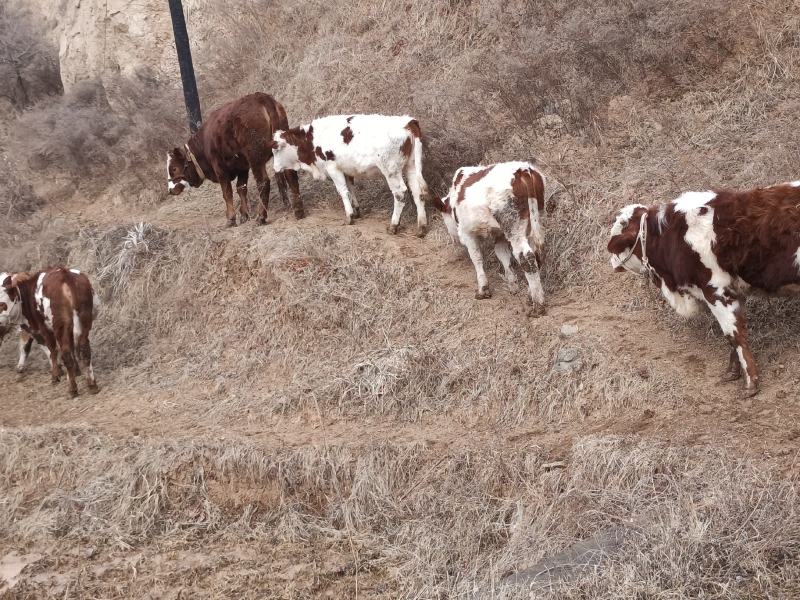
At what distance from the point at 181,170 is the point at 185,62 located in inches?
103

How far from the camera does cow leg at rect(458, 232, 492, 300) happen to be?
9281mm

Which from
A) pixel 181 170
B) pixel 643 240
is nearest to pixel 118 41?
pixel 181 170

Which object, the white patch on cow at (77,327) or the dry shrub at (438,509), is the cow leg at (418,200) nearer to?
the dry shrub at (438,509)

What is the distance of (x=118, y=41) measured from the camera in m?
19.4

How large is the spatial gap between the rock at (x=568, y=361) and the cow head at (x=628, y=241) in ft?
2.99

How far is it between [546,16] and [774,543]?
9370mm

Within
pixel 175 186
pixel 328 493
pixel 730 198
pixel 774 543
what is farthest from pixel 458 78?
pixel 774 543

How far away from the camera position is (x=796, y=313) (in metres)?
7.46

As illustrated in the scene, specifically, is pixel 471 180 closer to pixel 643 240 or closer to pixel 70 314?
pixel 643 240

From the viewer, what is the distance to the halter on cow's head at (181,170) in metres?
13.2

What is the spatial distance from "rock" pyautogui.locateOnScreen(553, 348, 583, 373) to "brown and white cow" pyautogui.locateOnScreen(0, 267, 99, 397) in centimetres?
572

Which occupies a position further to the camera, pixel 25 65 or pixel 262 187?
pixel 25 65

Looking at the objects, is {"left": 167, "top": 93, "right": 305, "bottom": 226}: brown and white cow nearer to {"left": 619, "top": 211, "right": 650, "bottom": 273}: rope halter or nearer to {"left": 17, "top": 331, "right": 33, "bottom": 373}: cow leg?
{"left": 17, "top": 331, "right": 33, "bottom": 373}: cow leg

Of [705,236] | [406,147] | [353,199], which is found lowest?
[353,199]
